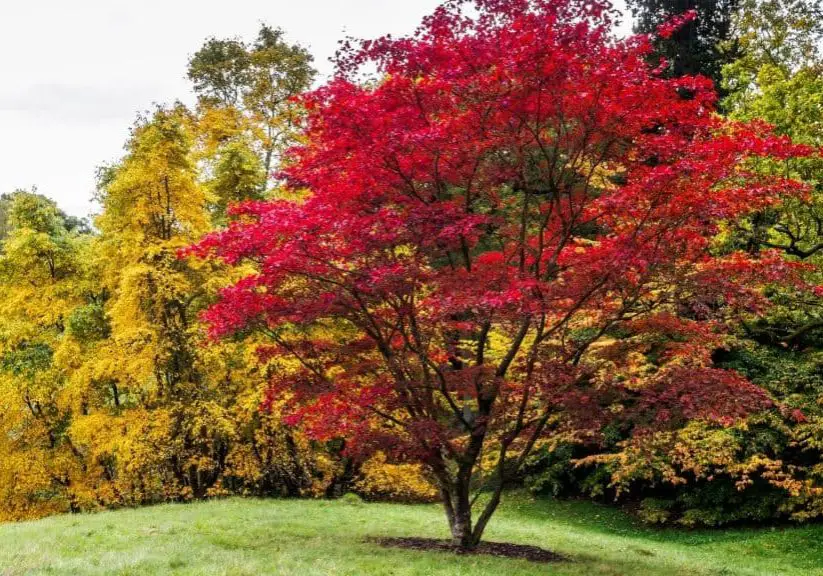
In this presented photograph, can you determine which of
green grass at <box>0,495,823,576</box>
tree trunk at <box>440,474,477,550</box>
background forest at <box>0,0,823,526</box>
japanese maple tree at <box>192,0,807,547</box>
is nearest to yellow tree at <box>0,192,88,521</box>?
background forest at <box>0,0,823,526</box>

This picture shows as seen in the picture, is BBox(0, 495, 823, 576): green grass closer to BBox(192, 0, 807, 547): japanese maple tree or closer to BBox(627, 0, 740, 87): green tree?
BBox(192, 0, 807, 547): japanese maple tree

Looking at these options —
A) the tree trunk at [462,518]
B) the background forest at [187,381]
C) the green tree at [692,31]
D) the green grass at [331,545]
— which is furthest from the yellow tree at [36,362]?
the green tree at [692,31]

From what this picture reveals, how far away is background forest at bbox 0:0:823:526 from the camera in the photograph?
18.2 meters

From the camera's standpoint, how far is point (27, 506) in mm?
22031

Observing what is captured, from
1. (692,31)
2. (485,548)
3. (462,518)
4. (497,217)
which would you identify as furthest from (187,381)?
(692,31)

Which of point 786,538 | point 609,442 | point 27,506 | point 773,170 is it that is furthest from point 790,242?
point 27,506

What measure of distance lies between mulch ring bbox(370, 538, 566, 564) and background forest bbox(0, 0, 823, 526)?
5429 millimetres

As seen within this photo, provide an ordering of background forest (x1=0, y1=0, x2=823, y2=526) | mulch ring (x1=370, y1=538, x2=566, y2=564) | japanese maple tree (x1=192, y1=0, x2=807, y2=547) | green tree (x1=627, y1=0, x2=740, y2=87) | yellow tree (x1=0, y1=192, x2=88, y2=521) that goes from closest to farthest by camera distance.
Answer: japanese maple tree (x1=192, y1=0, x2=807, y2=547), mulch ring (x1=370, y1=538, x2=566, y2=564), background forest (x1=0, y1=0, x2=823, y2=526), yellow tree (x1=0, y1=192, x2=88, y2=521), green tree (x1=627, y1=0, x2=740, y2=87)

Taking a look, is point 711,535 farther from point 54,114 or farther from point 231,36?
point 54,114

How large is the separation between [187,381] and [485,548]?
1335cm

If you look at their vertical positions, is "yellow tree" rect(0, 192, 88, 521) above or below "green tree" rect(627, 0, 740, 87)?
below

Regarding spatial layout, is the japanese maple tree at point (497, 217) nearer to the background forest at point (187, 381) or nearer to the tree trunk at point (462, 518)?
the tree trunk at point (462, 518)

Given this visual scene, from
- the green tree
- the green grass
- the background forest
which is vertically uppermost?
the green tree

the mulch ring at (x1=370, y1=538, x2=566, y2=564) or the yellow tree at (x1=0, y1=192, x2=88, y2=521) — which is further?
the yellow tree at (x1=0, y1=192, x2=88, y2=521)
